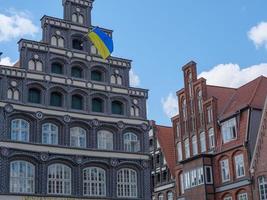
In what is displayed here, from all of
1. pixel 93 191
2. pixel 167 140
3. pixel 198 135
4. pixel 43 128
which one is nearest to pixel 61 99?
pixel 43 128

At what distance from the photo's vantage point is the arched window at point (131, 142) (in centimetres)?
4912

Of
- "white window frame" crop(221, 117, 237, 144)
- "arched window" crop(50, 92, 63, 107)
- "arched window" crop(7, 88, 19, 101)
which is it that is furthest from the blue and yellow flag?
"white window frame" crop(221, 117, 237, 144)

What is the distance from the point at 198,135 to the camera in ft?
184

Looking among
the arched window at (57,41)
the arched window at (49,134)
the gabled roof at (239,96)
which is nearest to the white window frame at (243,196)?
the gabled roof at (239,96)

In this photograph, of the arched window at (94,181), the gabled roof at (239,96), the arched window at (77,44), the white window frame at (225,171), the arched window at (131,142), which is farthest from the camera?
the gabled roof at (239,96)

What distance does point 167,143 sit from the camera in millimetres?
64812

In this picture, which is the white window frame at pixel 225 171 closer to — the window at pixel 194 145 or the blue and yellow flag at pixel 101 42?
the window at pixel 194 145

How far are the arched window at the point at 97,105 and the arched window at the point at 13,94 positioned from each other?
23.2 ft

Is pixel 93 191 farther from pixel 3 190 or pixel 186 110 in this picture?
pixel 186 110

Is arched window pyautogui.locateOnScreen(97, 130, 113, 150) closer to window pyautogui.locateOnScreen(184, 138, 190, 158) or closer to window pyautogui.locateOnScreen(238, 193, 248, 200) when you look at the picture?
window pyautogui.locateOnScreen(184, 138, 190, 158)

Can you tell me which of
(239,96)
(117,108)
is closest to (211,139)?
(239,96)

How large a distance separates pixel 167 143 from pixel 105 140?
17.8m

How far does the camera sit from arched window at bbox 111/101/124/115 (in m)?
49.7

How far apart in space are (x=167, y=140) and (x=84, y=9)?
67.6 ft
